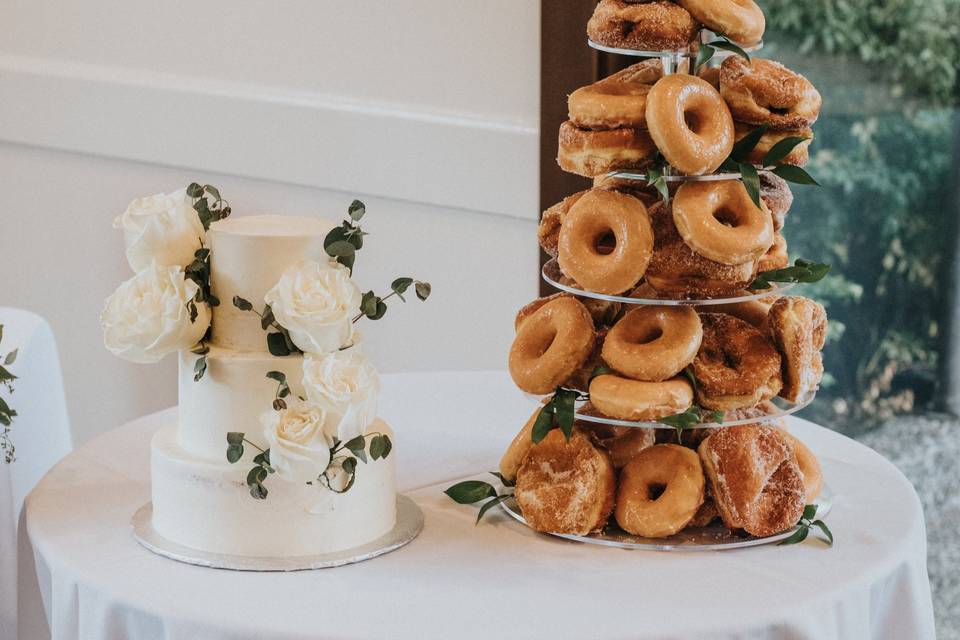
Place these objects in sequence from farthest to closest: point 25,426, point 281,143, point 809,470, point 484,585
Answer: point 281,143, point 25,426, point 809,470, point 484,585

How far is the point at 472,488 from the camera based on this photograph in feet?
5.25

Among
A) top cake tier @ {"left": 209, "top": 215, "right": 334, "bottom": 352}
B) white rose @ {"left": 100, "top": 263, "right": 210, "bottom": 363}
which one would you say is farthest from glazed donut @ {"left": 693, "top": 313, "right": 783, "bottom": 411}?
white rose @ {"left": 100, "top": 263, "right": 210, "bottom": 363}

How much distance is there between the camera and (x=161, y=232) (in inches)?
57.6

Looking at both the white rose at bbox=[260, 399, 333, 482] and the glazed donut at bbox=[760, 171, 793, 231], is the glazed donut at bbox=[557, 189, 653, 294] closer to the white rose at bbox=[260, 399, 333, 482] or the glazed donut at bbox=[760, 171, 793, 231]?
the glazed donut at bbox=[760, 171, 793, 231]

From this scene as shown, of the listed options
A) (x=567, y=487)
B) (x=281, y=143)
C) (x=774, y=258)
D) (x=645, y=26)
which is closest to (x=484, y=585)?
(x=567, y=487)

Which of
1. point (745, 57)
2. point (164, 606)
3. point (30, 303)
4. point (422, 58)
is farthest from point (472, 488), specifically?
point (30, 303)

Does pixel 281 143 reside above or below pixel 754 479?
above

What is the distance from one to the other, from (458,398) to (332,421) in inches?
27.0

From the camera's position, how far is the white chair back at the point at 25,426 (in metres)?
2.29

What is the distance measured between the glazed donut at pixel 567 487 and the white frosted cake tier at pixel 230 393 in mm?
288

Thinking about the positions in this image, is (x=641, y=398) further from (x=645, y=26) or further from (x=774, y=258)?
(x=645, y=26)

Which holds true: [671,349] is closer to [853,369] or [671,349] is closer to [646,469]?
[646,469]

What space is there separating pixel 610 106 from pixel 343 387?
0.41 m

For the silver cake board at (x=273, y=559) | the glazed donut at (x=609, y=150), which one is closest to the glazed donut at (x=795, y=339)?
the glazed donut at (x=609, y=150)
